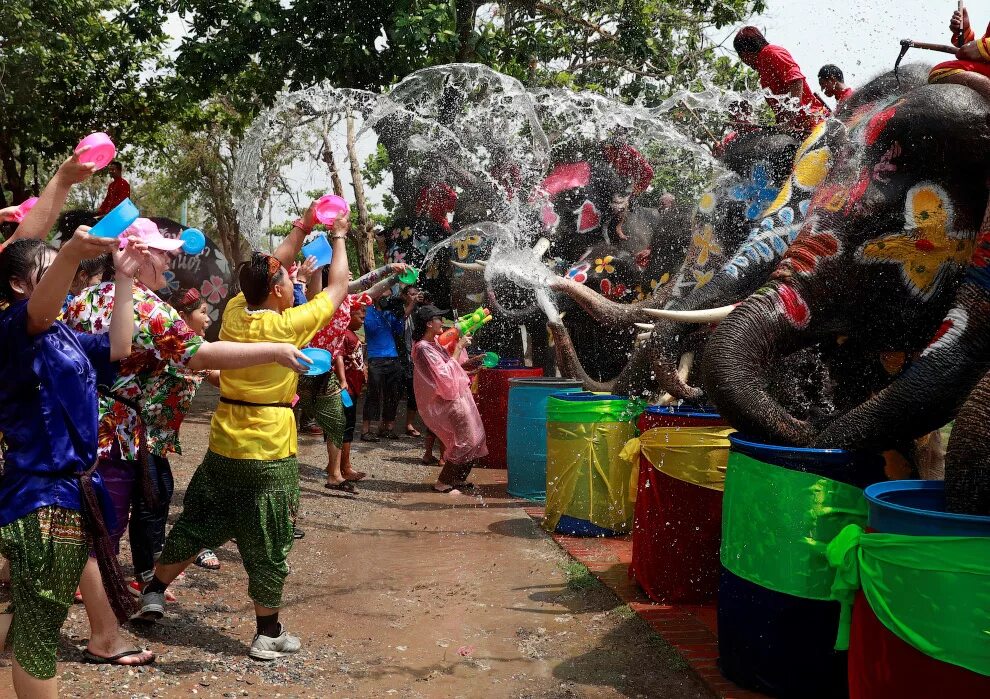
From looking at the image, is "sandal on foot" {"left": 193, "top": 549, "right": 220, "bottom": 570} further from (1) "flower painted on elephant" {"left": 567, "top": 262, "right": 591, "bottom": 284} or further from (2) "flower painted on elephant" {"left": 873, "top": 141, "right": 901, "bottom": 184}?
(1) "flower painted on elephant" {"left": 567, "top": 262, "right": 591, "bottom": 284}

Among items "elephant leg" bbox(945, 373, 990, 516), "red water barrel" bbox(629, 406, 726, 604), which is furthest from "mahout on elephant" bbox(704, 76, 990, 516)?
"elephant leg" bbox(945, 373, 990, 516)

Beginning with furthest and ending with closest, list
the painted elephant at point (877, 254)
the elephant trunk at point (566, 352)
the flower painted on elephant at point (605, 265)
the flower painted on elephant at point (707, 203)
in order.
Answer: the flower painted on elephant at point (605, 265) < the elephant trunk at point (566, 352) < the flower painted on elephant at point (707, 203) < the painted elephant at point (877, 254)

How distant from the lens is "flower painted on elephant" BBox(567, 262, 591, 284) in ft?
31.9

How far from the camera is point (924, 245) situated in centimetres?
444

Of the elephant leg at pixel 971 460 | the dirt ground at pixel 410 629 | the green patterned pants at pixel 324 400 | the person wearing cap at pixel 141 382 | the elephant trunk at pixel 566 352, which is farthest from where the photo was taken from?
the elephant trunk at pixel 566 352

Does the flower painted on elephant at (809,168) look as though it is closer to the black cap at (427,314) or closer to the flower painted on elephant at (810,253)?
the flower painted on elephant at (810,253)

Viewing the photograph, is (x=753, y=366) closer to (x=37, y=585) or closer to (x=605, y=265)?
(x=37, y=585)

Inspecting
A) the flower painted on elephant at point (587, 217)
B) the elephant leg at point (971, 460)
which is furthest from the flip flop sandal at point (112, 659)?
the flower painted on elephant at point (587, 217)

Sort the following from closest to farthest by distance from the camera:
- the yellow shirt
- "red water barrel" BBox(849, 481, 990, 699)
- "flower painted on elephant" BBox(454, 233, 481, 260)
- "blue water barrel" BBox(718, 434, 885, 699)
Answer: "red water barrel" BBox(849, 481, 990, 699)
"blue water barrel" BBox(718, 434, 885, 699)
the yellow shirt
"flower painted on elephant" BBox(454, 233, 481, 260)

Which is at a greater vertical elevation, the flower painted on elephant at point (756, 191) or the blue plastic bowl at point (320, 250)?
the flower painted on elephant at point (756, 191)

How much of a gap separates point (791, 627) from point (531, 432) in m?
4.44

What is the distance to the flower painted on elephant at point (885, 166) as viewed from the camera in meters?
4.56

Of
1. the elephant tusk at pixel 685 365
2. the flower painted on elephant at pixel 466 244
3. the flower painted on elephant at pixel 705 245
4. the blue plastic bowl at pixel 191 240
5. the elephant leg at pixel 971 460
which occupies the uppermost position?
the flower painted on elephant at pixel 466 244

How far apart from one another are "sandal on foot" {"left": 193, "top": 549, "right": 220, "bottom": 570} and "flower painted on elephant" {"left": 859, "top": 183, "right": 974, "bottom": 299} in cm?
394
